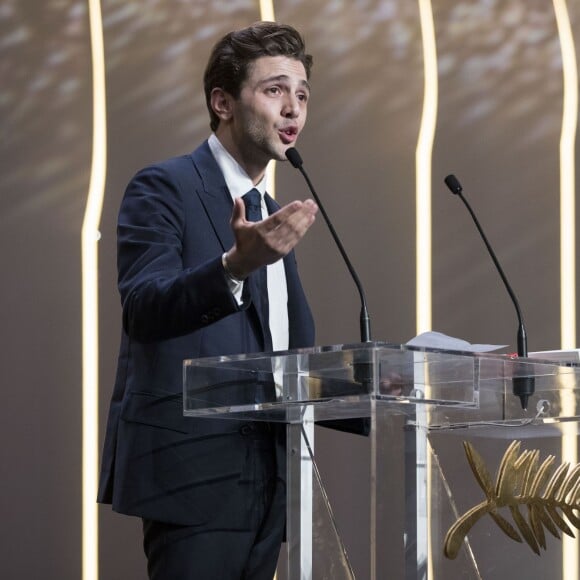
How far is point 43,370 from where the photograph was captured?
392cm

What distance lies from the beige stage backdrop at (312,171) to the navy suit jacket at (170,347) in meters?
1.68

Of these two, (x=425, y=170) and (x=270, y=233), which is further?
(x=425, y=170)

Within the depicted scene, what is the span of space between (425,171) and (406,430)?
2.17 m

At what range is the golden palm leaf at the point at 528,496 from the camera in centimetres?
186

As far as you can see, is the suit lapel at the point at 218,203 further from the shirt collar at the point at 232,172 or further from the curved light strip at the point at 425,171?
the curved light strip at the point at 425,171

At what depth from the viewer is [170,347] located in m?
2.09

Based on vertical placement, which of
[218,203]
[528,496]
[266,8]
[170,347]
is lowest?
[528,496]

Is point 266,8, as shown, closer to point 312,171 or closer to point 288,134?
point 312,171

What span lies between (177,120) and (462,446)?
2376 mm

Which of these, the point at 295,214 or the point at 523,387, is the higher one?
the point at 295,214

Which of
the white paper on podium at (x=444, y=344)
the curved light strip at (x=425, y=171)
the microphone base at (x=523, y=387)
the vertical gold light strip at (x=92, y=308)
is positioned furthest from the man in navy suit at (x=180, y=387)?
the vertical gold light strip at (x=92, y=308)

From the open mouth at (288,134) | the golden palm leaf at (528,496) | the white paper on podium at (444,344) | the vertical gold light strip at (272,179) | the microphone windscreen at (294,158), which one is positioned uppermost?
the vertical gold light strip at (272,179)

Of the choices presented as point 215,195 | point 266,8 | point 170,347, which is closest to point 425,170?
point 266,8

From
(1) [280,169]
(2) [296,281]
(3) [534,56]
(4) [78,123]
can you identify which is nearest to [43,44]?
(4) [78,123]
